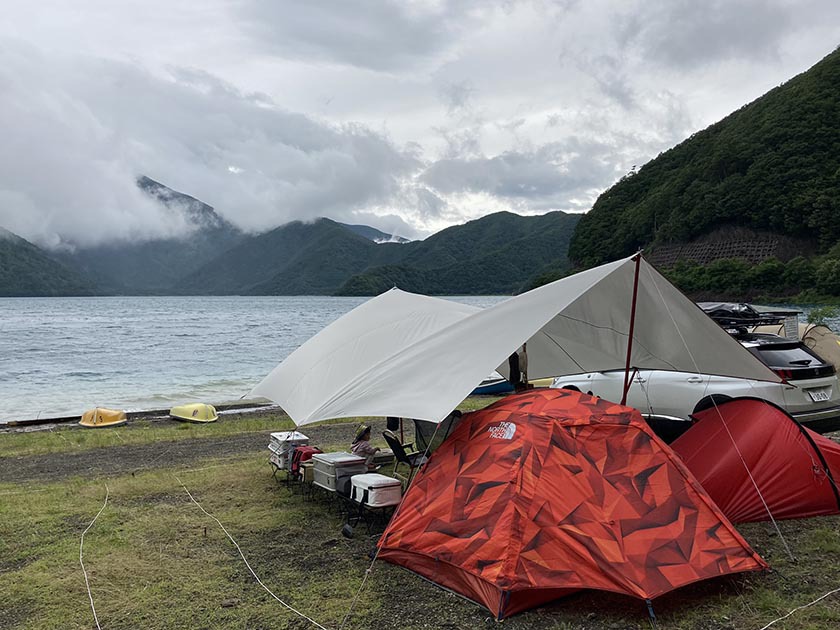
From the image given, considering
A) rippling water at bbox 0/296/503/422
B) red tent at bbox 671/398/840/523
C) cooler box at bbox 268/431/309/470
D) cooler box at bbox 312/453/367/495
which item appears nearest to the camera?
red tent at bbox 671/398/840/523

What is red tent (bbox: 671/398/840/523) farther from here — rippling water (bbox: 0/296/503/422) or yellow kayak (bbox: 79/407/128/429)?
rippling water (bbox: 0/296/503/422)

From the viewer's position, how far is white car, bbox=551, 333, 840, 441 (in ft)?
26.3

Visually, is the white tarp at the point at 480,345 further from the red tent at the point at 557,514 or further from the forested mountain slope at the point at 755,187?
the forested mountain slope at the point at 755,187

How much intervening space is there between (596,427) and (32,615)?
4241 mm

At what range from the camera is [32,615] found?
15.2 ft

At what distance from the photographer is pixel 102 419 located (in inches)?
660

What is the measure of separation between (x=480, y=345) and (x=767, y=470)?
2894 mm

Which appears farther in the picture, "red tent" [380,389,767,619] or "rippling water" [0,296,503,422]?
"rippling water" [0,296,503,422]

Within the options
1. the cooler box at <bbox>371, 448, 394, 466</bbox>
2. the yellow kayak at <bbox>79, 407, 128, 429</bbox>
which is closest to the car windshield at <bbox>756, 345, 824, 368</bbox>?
the cooler box at <bbox>371, 448, 394, 466</bbox>

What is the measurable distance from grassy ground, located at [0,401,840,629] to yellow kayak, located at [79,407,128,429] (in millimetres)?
8933

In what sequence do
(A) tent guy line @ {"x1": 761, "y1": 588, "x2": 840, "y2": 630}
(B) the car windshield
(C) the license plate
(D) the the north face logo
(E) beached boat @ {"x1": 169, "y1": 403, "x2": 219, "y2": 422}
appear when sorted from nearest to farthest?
(A) tent guy line @ {"x1": 761, "y1": 588, "x2": 840, "y2": 630} < (D) the the north face logo < (C) the license plate < (B) the car windshield < (E) beached boat @ {"x1": 169, "y1": 403, "x2": 219, "y2": 422}

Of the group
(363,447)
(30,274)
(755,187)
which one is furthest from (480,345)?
(30,274)

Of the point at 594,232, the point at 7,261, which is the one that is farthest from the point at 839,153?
the point at 7,261

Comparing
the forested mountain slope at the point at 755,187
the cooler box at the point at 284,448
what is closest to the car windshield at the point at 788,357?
the cooler box at the point at 284,448
